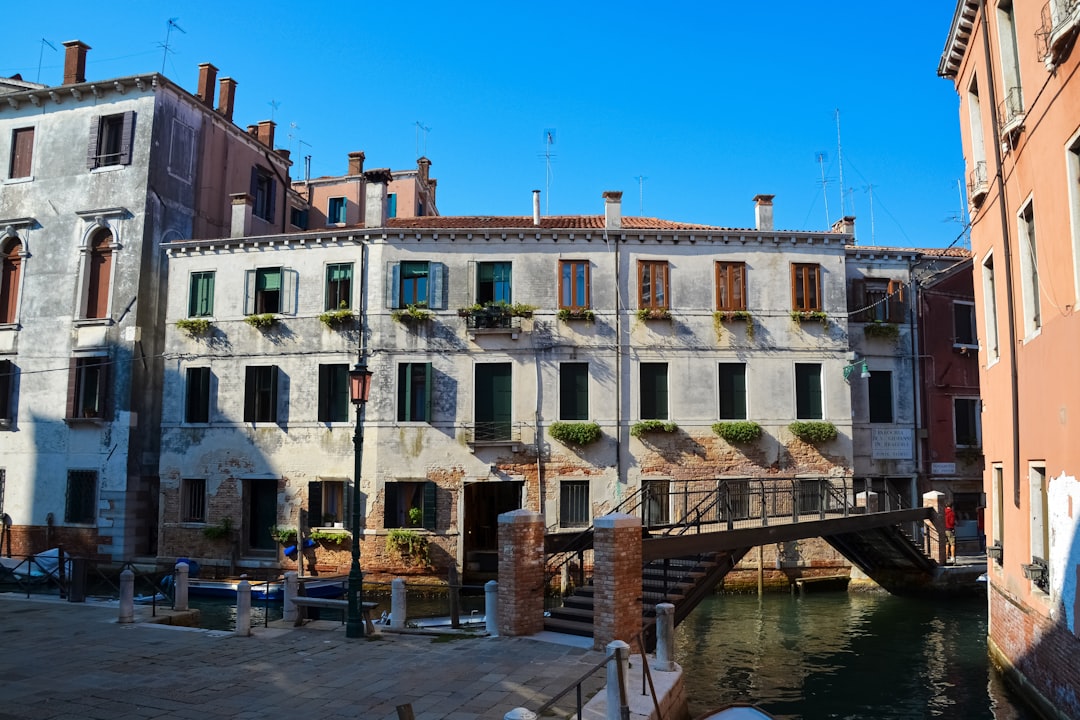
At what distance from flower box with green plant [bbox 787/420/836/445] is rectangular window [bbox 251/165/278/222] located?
19.4 metres

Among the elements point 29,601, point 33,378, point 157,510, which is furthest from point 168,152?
point 29,601

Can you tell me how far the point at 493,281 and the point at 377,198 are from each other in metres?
4.27

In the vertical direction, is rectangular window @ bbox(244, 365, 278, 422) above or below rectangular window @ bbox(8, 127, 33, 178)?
below

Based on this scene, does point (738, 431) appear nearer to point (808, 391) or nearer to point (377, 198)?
point (808, 391)

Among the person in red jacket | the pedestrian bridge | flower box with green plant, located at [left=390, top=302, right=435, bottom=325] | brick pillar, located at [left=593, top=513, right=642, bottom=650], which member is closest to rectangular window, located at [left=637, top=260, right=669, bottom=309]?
the pedestrian bridge

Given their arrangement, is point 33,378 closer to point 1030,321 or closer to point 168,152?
point 168,152

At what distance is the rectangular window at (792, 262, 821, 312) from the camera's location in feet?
75.7

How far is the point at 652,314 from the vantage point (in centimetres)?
2256

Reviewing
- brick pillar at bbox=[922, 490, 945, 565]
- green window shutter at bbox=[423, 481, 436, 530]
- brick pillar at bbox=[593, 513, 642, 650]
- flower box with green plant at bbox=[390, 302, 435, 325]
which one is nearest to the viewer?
brick pillar at bbox=[593, 513, 642, 650]

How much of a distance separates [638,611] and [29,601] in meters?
12.3

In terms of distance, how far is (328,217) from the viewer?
111ft

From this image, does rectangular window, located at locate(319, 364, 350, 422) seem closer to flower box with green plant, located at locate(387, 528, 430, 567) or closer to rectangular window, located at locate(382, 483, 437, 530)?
rectangular window, located at locate(382, 483, 437, 530)

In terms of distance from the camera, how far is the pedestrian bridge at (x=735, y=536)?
14.2 metres

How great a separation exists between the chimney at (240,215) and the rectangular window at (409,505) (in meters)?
9.34
